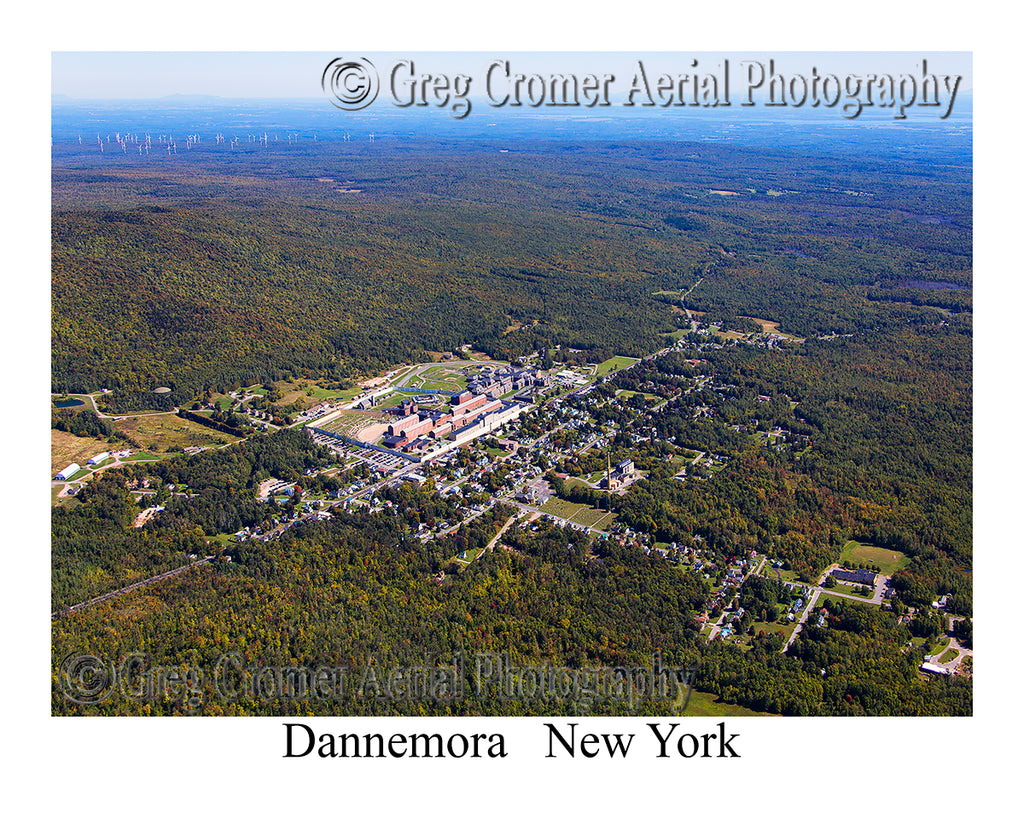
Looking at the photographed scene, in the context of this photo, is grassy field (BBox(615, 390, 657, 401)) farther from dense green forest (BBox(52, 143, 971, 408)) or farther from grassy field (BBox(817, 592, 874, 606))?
grassy field (BBox(817, 592, 874, 606))

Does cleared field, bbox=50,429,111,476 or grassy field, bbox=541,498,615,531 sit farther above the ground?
cleared field, bbox=50,429,111,476

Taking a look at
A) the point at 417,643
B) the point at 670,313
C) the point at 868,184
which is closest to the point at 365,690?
the point at 417,643

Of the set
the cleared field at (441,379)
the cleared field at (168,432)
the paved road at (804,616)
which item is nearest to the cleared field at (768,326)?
the cleared field at (441,379)

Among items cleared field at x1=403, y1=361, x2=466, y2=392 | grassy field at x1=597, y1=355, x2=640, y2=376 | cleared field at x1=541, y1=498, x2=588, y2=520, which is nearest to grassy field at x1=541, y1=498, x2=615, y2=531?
cleared field at x1=541, y1=498, x2=588, y2=520

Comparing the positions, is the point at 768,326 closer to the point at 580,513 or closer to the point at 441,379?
the point at 441,379
